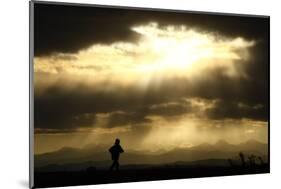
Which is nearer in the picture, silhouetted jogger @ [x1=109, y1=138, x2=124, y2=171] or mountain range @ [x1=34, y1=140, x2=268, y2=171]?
mountain range @ [x1=34, y1=140, x2=268, y2=171]

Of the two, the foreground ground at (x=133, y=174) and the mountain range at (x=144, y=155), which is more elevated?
the mountain range at (x=144, y=155)

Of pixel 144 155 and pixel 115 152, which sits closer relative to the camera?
pixel 115 152

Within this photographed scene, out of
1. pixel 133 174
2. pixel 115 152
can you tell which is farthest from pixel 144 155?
pixel 115 152

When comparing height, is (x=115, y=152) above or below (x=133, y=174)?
above

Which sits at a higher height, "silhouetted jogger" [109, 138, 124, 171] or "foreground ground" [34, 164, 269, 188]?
"silhouetted jogger" [109, 138, 124, 171]

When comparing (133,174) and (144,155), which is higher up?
(144,155)

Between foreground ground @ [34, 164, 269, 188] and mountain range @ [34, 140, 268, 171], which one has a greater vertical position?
mountain range @ [34, 140, 268, 171]

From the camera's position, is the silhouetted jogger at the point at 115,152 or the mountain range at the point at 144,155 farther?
the silhouetted jogger at the point at 115,152

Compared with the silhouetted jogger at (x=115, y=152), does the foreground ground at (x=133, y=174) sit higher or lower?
lower

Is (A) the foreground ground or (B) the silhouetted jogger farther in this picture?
(B) the silhouetted jogger

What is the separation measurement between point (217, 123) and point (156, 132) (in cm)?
93

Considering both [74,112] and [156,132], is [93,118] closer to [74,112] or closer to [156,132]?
[74,112]

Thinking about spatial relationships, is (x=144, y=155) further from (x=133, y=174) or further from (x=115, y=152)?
(x=115, y=152)

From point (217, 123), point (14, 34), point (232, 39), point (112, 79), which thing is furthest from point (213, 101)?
point (14, 34)
